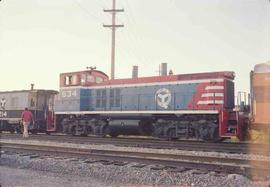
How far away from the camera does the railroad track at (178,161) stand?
8234 millimetres

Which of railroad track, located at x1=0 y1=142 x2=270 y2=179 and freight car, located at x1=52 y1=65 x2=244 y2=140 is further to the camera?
freight car, located at x1=52 y1=65 x2=244 y2=140

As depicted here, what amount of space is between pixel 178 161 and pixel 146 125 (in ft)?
29.0

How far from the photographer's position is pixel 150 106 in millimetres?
17719

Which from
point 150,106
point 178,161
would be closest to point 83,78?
point 150,106

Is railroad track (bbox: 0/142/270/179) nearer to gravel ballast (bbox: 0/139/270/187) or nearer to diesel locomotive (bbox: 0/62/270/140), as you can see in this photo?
gravel ballast (bbox: 0/139/270/187)

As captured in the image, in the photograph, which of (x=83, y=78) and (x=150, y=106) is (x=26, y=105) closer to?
(x=83, y=78)

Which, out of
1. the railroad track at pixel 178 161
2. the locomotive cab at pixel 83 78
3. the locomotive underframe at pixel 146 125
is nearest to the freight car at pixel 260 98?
the locomotive underframe at pixel 146 125

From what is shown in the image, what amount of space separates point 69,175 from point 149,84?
399 inches

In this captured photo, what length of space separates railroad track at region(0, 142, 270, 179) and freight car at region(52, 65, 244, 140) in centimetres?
532

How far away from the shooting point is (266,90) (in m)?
14.1

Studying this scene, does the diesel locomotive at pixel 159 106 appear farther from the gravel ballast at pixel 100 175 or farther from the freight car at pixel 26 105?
the gravel ballast at pixel 100 175

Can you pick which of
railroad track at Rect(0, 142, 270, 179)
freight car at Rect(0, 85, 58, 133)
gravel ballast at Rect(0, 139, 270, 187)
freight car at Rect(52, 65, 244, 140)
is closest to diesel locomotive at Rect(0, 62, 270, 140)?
freight car at Rect(52, 65, 244, 140)

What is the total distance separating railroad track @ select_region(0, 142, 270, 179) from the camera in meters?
8.23

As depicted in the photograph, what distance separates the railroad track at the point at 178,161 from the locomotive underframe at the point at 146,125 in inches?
214
